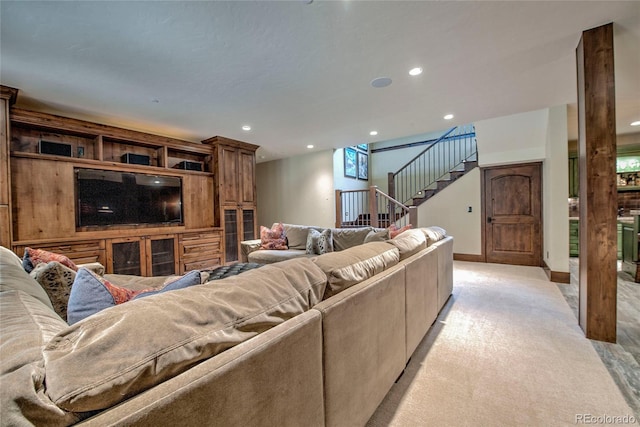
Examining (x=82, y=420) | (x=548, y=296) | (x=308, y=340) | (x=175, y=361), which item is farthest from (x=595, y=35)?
(x=82, y=420)

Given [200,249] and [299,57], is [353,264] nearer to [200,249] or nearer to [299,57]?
[299,57]

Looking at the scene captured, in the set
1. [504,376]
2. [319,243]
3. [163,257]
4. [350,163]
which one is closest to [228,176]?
[163,257]

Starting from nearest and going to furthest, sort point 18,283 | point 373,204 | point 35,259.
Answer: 1. point 18,283
2. point 35,259
3. point 373,204

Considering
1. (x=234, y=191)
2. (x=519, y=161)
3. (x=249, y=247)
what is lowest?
(x=249, y=247)

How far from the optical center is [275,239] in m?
4.52

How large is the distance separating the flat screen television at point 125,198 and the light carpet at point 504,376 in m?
4.26

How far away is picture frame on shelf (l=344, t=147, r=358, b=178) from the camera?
6.76m

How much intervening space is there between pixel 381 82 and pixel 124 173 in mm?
3867

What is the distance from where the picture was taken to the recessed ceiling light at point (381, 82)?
2.91 metres

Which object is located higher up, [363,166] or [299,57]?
[299,57]

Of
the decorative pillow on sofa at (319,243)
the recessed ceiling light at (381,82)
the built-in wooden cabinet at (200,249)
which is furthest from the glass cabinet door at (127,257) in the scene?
the recessed ceiling light at (381,82)

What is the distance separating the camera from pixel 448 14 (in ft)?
6.40

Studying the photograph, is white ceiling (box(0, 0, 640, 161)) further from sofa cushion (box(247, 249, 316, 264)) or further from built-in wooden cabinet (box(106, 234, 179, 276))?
sofa cushion (box(247, 249, 316, 264))

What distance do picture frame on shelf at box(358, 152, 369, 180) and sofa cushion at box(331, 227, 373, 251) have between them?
361cm
